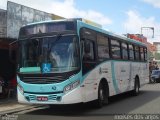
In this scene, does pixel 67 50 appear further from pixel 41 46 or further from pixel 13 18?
pixel 13 18

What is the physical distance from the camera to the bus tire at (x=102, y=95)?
14.7 m

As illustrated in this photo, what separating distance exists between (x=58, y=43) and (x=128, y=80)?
7.55 metres

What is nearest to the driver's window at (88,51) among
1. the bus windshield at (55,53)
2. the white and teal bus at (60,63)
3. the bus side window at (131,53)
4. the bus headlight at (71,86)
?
the white and teal bus at (60,63)

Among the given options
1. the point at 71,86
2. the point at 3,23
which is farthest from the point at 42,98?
Result: the point at 3,23

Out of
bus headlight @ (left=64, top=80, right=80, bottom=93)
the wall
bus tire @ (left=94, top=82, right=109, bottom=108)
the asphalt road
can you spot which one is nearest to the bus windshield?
bus headlight @ (left=64, top=80, right=80, bottom=93)

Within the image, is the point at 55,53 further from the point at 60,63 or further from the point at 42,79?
the point at 42,79

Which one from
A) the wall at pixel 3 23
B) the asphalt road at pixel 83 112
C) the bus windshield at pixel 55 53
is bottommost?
the asphalt road at pixel 83 112

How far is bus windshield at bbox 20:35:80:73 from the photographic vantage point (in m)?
12.6

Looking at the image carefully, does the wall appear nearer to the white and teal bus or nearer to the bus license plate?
the white and teal bus

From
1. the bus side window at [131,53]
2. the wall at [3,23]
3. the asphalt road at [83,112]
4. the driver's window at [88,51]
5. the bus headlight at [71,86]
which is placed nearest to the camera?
the bus headlight at [71,86]

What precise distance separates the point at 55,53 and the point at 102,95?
11.1 feet

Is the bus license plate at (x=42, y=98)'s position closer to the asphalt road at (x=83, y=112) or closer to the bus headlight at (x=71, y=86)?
the asphalt road at (x=83, y=112)

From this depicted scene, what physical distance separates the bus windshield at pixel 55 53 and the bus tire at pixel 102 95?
2.49 m

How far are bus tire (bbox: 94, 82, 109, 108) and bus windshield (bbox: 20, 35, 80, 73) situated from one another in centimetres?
249
